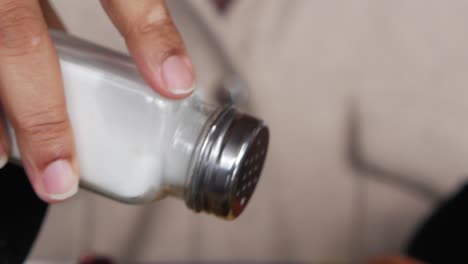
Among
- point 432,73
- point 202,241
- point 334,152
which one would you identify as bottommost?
point 202,241

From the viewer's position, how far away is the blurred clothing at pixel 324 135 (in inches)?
23.6

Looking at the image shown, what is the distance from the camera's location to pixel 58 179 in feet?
0.93

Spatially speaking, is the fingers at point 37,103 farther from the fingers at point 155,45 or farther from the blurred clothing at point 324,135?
the blurred clothing at point 324,135

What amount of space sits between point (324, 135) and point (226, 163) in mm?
354

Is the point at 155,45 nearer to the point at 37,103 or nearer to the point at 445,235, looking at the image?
the point at 37,103

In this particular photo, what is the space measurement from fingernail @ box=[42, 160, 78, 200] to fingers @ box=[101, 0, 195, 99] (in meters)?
0.06

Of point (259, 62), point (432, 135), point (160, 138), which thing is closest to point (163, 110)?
point (160, 138)

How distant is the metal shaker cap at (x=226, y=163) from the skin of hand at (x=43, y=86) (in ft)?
0.10

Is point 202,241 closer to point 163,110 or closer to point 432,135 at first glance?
point 432,135

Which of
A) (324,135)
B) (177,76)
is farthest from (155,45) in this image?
(324,135)

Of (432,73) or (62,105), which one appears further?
(432,73)

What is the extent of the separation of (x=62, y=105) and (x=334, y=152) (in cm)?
40

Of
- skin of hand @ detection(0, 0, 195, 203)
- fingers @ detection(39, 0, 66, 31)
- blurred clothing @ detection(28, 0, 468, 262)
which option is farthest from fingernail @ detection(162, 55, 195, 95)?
blurred clothing @ detection(28, 0, 468, 262)

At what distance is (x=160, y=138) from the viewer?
307 mm
